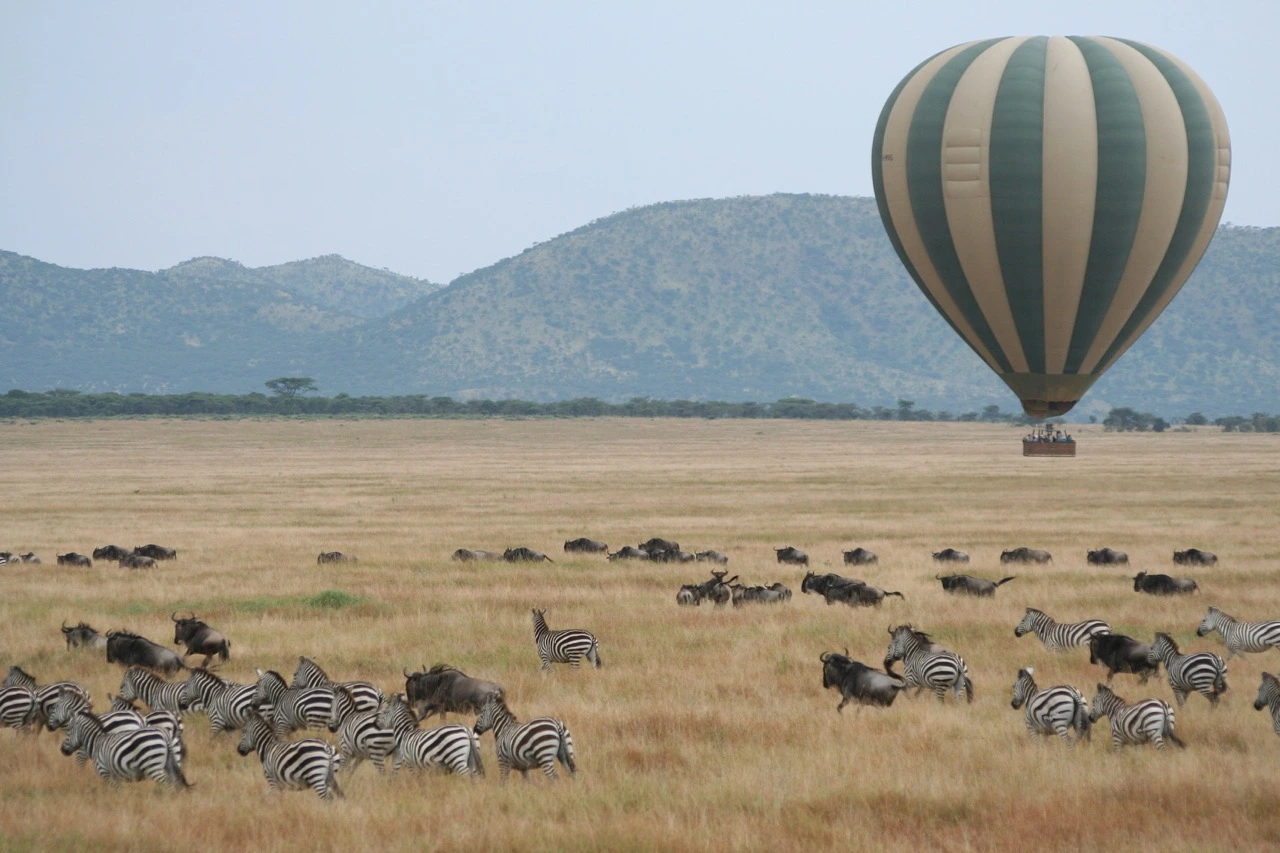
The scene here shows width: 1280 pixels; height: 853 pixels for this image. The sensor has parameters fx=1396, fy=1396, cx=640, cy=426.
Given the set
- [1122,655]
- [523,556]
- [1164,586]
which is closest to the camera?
[1122,655]

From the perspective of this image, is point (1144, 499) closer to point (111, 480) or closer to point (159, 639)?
point (159, 639)

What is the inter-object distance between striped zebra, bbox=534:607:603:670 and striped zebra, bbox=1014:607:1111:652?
624 centimetres

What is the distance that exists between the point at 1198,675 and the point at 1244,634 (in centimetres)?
356

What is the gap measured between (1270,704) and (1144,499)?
127 feet

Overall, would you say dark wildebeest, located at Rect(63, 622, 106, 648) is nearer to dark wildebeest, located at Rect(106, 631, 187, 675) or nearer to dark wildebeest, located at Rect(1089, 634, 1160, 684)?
dark wildebeest, located at Rect(106, 631, 187, 675)

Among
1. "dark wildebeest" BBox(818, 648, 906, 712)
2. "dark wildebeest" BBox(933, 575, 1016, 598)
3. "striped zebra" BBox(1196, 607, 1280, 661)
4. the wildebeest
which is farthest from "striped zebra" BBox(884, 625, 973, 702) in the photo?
the wildebeest

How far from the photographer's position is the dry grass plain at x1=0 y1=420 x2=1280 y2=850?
1176cm

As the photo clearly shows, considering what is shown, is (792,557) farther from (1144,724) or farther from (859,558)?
(1144,724)

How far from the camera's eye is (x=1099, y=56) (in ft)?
115

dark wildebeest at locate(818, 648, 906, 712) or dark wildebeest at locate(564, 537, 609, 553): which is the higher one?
dark wildebeest at locate(818, 648, 906, 712)

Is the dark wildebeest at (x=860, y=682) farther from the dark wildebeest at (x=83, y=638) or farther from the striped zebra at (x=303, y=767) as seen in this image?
the dark wildebeest at (x=83, y=638)

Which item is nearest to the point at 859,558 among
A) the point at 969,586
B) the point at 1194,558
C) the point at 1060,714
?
the point at 969,586

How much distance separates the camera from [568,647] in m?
18.1

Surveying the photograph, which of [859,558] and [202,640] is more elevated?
[202,640]
